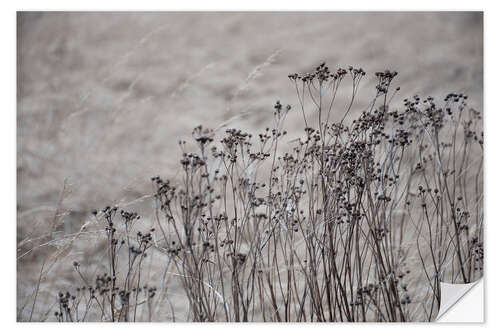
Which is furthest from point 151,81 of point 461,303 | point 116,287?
point 461,303

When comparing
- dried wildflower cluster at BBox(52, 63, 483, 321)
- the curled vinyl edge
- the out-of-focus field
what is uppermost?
the out-of-focus field

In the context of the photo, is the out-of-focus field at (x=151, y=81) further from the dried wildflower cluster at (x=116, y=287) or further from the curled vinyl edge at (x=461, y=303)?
the curled vinyl edge at (x=461, y=303)

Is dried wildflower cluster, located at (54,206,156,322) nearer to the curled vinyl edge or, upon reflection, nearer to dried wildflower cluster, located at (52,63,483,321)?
dried wildflower cluster, located at (52,63,483,321)

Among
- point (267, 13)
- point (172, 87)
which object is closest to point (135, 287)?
point (172, 87)

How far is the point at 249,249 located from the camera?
6.24 ft

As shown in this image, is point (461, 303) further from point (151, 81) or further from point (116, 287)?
point (151, 81)

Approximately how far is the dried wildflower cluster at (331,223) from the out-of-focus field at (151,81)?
0.39 feet

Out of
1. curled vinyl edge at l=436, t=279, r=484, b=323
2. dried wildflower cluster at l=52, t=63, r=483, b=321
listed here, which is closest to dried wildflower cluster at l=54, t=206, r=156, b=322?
dried wildflower cluster at l=52, t=63, r=483, b=321

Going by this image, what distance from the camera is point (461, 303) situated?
192 cm

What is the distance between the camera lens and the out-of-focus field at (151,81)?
6.37 ft

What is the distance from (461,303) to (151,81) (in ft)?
4.67

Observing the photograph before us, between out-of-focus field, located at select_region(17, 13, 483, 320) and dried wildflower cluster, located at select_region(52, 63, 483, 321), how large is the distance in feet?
0.39

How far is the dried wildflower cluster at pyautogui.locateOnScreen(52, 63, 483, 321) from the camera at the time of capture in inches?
75.0
